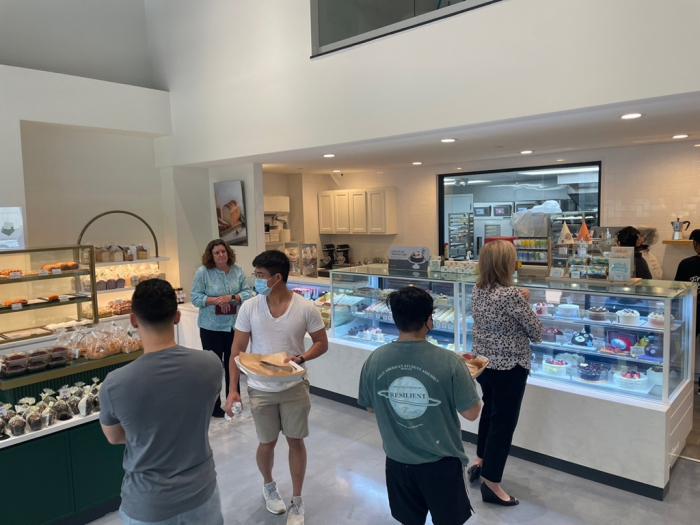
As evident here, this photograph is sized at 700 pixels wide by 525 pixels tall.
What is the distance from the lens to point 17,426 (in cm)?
272

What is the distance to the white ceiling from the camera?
11.2 ft

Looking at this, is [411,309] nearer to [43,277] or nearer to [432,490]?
[432,490]

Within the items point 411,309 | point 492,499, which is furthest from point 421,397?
point 492,499

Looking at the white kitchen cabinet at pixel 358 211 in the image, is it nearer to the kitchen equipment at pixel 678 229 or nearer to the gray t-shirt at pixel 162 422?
the kitchen equipment at pixel 678 229

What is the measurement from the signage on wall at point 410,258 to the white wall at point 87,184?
147 inches

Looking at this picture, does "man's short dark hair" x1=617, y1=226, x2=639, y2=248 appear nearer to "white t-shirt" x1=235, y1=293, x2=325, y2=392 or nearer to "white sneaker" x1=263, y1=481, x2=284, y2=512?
"white t-shirt" x1=235, y1=293, x2=325, y2=392

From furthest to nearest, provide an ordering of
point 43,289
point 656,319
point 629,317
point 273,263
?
1. point 43,289
2. point 629,317
3. point 656,319
4. point 273,263

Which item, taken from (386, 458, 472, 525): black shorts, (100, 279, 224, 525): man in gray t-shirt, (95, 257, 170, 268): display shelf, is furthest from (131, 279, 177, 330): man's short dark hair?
(95, 257, 170, 268): display shelf

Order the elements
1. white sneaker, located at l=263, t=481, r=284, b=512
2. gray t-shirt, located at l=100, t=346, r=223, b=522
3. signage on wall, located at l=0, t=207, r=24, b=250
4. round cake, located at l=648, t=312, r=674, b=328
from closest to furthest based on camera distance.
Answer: gray t-shirt, located at l=100, t=346, r=223, b=522
white sneaker, located at l=263, t=481, r=284, b=512
round cake, located at l=648, t=312, r=674, b=328
signage on wall, located at l=0, t=207, r=24, b=250

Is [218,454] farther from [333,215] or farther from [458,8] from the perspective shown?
[333,215]

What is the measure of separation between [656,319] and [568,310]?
1.90 feet

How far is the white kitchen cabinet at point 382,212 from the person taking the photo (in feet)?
25.8

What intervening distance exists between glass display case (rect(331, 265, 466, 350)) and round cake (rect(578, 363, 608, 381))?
939mm

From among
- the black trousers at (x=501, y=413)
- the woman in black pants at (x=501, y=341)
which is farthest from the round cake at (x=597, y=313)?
the black trousers at (x=501, y=413)
